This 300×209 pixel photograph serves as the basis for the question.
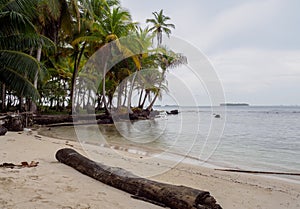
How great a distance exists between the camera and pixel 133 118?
24.5 metres

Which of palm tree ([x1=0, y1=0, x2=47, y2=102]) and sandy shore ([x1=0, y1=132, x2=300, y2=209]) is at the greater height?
palm tree ([x1=0, y1=0, x2=47, y2=102])

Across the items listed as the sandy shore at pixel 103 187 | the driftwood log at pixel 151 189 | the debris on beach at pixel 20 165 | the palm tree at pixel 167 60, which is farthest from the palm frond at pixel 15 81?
the palm tree at pixel 167 60

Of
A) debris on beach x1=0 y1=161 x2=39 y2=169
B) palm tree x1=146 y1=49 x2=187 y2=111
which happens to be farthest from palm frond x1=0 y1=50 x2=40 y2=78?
palm tree x1=146 y1=49 x2=187 y2=111

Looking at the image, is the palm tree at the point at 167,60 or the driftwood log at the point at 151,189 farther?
the palm tree at the point at 167,60

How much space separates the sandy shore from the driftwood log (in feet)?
0.35

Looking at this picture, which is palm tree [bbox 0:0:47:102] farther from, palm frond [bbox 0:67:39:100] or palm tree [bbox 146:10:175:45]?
palm tree [bbox 146:10:175:45]

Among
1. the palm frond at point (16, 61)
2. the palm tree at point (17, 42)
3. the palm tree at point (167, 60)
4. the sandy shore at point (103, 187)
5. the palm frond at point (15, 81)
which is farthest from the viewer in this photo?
the palm tree at point (167, 60)

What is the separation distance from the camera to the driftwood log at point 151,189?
Result: 2.92 meters

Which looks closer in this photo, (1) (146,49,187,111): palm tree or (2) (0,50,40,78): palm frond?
(2) (0,50,40,78): palm frond

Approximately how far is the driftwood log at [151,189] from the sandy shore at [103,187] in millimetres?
106

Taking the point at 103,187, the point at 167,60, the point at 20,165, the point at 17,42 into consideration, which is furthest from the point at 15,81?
the point at 167,60

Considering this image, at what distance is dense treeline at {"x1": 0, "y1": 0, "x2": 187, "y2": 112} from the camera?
10.2m

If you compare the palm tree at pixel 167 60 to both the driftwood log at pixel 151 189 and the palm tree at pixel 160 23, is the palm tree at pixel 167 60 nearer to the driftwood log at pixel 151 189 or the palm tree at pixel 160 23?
the palm tree at pixel 160 23

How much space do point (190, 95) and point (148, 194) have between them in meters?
3.43
